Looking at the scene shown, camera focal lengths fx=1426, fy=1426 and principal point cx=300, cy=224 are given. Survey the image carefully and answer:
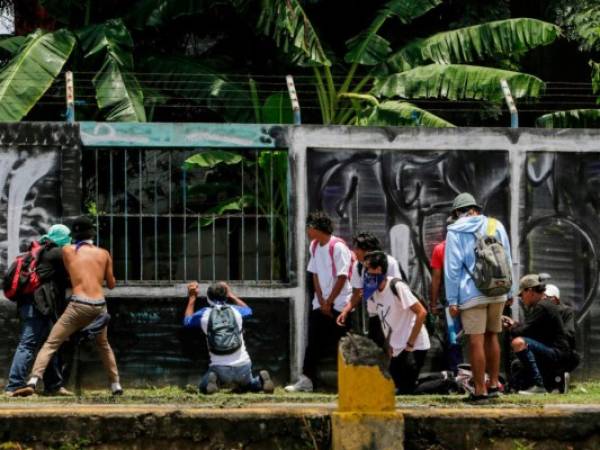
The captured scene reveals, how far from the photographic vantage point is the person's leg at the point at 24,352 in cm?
1156

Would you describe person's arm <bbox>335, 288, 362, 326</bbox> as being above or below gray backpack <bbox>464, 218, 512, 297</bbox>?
below

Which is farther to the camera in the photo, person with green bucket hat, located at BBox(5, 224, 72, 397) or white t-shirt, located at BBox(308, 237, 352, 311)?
white t-shirt, located at BBox(308, 237, 352, 311)

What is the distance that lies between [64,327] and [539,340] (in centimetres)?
392

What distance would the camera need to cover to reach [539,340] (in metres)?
11.9

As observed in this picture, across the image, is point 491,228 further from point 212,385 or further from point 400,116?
point 400,116

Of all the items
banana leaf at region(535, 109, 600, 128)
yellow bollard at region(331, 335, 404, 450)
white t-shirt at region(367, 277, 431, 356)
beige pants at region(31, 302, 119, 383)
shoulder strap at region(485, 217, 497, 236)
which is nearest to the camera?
yellow bollard at region(331, 335, 404, 450)

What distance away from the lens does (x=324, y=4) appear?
2019cm

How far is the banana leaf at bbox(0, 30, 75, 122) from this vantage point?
14.7 meters

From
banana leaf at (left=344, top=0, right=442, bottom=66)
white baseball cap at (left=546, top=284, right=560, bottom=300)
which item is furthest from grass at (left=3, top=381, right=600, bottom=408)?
banana leaf at (left=344, top=0, right=442, bottom=66)

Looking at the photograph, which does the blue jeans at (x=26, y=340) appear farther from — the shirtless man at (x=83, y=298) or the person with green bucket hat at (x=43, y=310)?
the shirtless man at (x=83, y=298)

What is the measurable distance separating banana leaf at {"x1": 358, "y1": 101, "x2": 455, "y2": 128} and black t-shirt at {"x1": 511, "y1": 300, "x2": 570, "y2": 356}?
4267mm

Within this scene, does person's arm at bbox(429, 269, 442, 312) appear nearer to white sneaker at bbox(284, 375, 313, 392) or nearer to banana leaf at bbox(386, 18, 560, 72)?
white sneaker at bbox(284, 375, 313, 392)

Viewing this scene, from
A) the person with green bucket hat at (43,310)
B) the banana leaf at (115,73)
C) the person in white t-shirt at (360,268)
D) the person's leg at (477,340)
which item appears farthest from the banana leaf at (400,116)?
the person's leg at (477,340)

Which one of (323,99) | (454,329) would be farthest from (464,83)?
(454,329)
